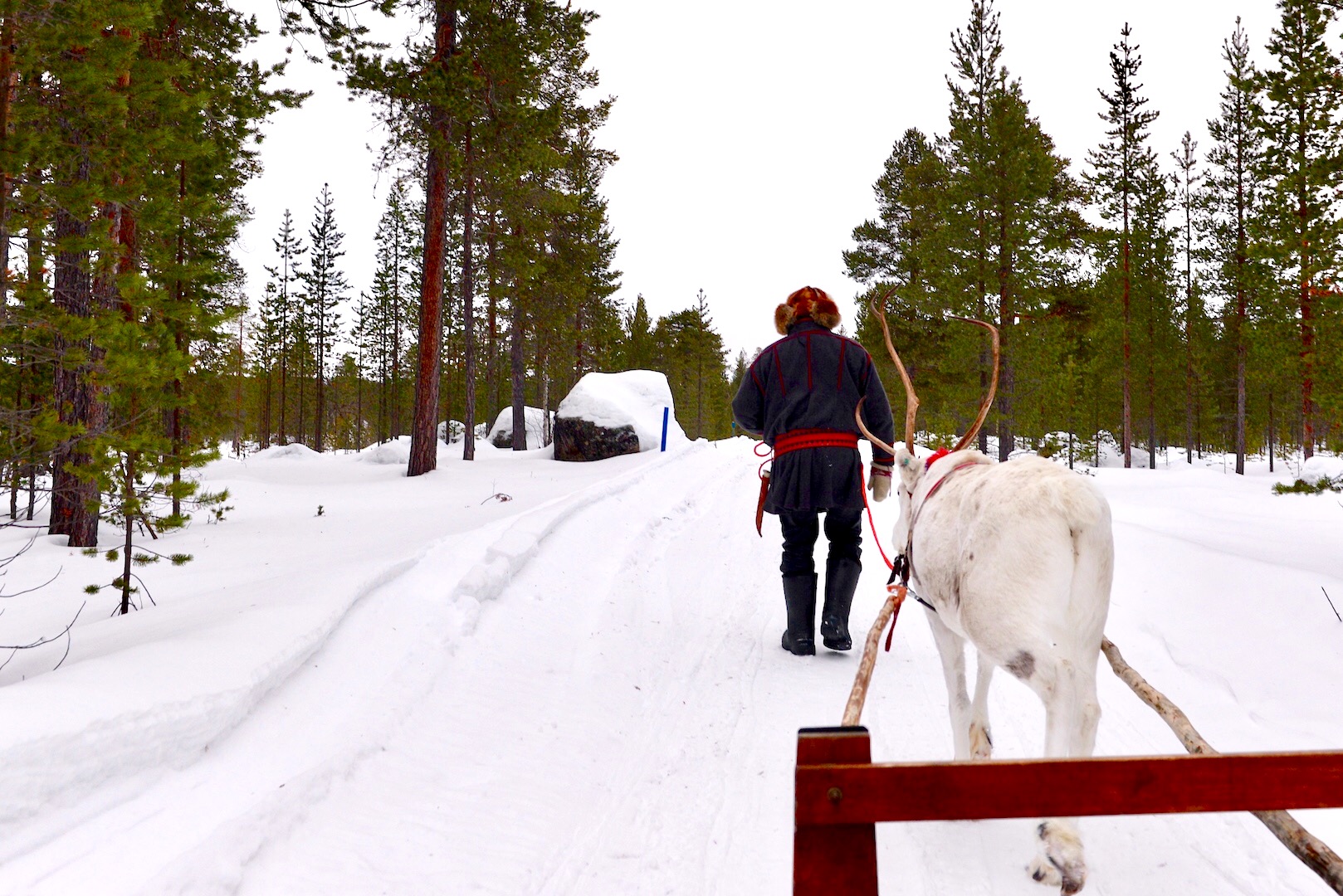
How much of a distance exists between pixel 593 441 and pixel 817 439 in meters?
15.1

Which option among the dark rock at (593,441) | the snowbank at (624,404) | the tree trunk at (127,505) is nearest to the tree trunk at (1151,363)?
the snowbank at (624,404)

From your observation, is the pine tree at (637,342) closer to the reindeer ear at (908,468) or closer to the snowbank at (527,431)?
the snowbank at (527,431)

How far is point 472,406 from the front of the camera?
1938 centimetres

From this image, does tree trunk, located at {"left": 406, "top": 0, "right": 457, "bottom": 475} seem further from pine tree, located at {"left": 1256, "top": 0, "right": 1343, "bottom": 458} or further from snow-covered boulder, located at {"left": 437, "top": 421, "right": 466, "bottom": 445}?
snow-covered boulder, located at {"left": 437, "top": 421, "right": 466, "bottom": 445}

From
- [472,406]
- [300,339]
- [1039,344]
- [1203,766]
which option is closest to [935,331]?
[1039,344]

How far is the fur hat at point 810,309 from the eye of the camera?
184 inches

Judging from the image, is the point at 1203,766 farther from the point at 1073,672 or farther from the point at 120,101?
the point at 120,101

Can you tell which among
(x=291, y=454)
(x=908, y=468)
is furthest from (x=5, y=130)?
(x=291, y=454)

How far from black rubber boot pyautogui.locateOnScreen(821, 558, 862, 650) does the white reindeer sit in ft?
7.20

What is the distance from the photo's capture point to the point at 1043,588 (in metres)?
2.06

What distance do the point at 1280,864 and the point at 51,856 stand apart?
404 centimetres

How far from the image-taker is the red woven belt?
4.52 m

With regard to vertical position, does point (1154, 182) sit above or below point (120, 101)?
above

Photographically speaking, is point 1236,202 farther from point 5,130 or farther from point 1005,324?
point 5,130
